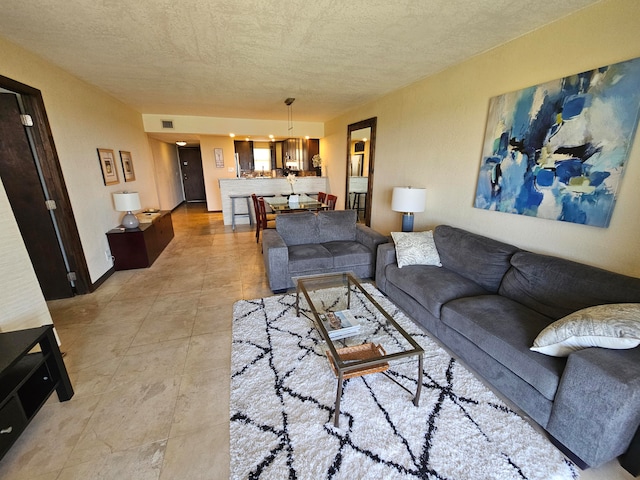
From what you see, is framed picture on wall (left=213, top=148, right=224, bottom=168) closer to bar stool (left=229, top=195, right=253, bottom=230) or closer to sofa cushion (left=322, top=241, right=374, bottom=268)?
bar stool (left=229, top=195, right=253, bottom=230)

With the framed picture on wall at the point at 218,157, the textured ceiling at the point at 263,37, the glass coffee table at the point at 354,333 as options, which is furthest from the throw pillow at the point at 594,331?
the framed picture on wall at the point at 218,157

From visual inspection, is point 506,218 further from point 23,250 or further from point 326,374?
point 23,250

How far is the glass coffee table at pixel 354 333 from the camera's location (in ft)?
4.78

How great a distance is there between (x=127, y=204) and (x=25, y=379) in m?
2.84

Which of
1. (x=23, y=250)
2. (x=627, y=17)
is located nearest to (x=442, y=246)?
(x=627, y=17)

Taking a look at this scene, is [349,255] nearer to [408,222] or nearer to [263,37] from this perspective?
[408,222]

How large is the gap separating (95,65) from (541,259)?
4635mm

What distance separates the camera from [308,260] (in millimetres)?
3051

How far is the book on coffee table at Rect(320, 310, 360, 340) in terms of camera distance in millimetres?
1772

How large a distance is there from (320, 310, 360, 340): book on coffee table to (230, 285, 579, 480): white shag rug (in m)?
0.29

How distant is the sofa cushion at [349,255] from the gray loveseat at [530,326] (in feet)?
1.15

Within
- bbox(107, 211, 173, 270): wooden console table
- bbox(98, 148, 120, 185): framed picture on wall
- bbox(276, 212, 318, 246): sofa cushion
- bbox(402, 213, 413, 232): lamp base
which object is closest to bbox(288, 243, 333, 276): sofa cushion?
bbox(276, 212, 318, 246): sofa cushion

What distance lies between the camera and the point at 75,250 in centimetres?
294

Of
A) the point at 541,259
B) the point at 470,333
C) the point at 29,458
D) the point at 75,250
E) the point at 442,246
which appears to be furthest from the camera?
the point at 75,250
